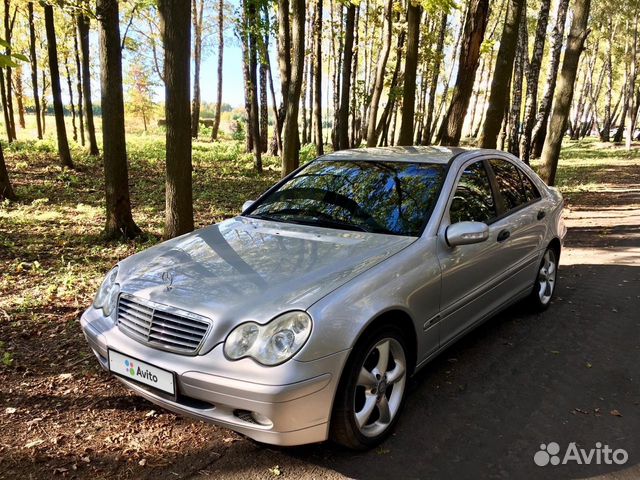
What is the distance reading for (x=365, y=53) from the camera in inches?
1254

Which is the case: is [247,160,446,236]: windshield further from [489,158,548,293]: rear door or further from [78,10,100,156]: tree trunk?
[78,10,100,156]: tree trunk

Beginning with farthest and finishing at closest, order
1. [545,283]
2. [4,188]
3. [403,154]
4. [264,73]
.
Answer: [264,73] < [4,188] < [545,283] < [403,154]

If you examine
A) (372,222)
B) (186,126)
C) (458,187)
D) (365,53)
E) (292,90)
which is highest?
(365,53)

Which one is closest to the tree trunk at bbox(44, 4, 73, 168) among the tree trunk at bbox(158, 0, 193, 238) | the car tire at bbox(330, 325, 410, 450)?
the tree trunk at bbox(158, 0, 193, 238)

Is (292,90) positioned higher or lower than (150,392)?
higher

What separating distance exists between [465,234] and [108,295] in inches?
95.1

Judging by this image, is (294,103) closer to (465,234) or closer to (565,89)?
(465,234)

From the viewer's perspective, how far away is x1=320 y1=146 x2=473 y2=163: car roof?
166 inches

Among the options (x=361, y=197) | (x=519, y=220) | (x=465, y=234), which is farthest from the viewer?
(x=519, y=220)

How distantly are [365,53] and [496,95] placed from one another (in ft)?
76.4

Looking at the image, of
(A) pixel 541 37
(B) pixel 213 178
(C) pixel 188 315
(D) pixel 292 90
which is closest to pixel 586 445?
(C) pixel 188 315

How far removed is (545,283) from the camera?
531 cm

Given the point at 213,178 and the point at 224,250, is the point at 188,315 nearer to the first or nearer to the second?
the point at 224,250

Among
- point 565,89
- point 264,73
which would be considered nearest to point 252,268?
point 565,89
